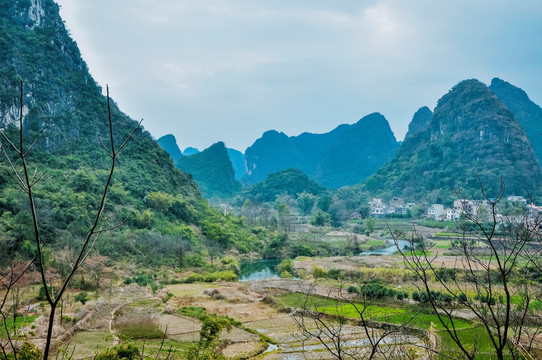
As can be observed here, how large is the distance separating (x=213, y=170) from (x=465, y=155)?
49.8 m

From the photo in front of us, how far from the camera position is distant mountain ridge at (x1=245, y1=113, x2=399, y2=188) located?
5039 inches

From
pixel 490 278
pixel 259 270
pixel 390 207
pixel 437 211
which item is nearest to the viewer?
pixel 490 278

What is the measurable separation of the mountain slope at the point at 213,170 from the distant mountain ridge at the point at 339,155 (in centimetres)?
4417

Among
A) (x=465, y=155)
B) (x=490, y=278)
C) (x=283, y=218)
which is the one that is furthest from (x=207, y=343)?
(x=465, y=155)

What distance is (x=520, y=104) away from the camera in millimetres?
92500

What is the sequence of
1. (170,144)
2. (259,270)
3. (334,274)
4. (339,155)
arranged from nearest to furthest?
(334,274) → (259,270) → (170,144) → (339,155)

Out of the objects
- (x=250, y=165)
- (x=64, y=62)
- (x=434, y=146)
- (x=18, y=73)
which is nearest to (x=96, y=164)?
(x=18, y=73)

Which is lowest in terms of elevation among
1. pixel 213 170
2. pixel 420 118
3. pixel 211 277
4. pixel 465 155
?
pixel 211 277

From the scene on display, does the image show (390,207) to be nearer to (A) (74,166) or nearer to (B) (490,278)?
(A) (74,166)

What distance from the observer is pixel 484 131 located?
218ft

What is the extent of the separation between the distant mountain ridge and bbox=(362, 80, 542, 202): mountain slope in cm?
4619

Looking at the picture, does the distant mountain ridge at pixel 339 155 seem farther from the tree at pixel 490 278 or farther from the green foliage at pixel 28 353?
the green foliage at pixel 28 353

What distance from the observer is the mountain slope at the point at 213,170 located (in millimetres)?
85250

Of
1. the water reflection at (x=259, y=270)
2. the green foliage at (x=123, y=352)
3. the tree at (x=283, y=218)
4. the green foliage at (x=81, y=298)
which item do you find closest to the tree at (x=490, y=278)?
the green foliage at (x=123, y=352)
